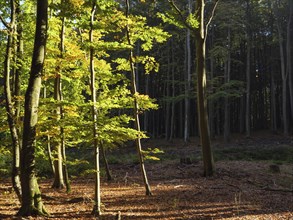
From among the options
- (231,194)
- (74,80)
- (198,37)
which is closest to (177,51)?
(198,37)

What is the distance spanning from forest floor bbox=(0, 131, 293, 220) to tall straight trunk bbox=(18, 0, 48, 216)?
0.57m

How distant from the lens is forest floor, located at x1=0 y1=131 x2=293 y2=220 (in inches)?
352

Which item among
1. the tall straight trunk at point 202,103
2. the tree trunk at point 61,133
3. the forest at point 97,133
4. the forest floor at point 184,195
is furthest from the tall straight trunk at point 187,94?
the tree trunk at point 61,133

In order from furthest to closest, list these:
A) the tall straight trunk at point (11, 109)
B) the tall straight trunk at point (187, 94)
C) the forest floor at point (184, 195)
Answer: the tall straight trunk at point (187, 94) → the tall straight trunk at point (11, 109) → the forest floor at point (184, 195)

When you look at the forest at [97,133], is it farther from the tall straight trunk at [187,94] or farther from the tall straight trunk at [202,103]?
the tall straight trunk at [187,94]

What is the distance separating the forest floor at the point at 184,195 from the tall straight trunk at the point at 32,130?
0.57 meters

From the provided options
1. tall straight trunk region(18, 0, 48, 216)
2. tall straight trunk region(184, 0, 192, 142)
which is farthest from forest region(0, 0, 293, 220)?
tall straight trunk region(184, 0, 192, 142)

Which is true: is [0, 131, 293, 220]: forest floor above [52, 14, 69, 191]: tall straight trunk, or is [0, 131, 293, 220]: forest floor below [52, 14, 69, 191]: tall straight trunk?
below

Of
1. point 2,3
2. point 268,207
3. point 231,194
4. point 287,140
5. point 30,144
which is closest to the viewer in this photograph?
point 30,144

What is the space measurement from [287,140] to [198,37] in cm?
1807

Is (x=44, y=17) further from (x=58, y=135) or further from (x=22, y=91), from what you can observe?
(x=22, y=91)

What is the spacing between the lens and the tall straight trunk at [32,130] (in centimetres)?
756

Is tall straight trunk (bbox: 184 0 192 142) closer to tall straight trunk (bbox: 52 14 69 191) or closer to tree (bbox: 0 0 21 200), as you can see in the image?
tall straight trunk (bbox: 52 14 69 191)

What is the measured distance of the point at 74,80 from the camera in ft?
44.3
